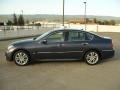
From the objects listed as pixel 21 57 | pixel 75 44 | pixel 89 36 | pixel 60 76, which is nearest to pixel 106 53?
pixel 89 36

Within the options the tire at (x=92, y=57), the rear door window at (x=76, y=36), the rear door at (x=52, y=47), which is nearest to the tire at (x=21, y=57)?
the rear door at (x=52, y=47)

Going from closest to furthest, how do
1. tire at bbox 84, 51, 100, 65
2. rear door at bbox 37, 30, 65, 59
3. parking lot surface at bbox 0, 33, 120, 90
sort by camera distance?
parking lot surface at bbox 0, 33, 120, 90 → rear door at bbox 37, 30, 65, 59 → tire at bbox 84, 51, 100, 65

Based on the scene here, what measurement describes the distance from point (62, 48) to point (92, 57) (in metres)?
1.26

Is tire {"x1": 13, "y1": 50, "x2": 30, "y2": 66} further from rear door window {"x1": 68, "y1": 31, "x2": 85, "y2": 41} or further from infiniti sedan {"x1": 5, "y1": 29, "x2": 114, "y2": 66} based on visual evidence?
rear door window {"x1": 68, "y1": 31, "x2": 85, "y2": 41}

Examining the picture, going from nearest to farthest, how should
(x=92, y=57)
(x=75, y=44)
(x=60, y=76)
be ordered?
(x=60, y=76)
(x=75, y=44)
(x=92, y=57)

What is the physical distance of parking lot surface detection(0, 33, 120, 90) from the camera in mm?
6980

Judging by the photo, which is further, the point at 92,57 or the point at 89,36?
the point at 89,36

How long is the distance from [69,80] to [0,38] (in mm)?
17808

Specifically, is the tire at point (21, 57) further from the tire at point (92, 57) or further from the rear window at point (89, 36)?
the rear window at point (89, 36)

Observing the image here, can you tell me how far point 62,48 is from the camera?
10.1 meters

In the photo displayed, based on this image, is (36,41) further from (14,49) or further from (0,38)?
(0,38)

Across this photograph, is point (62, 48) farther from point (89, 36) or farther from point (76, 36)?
point (89, 36)

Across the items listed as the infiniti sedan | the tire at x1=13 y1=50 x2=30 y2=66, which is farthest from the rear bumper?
the tire at x1=13 y1=50 x2=30 y2=66

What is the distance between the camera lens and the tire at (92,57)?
10.2 meters
